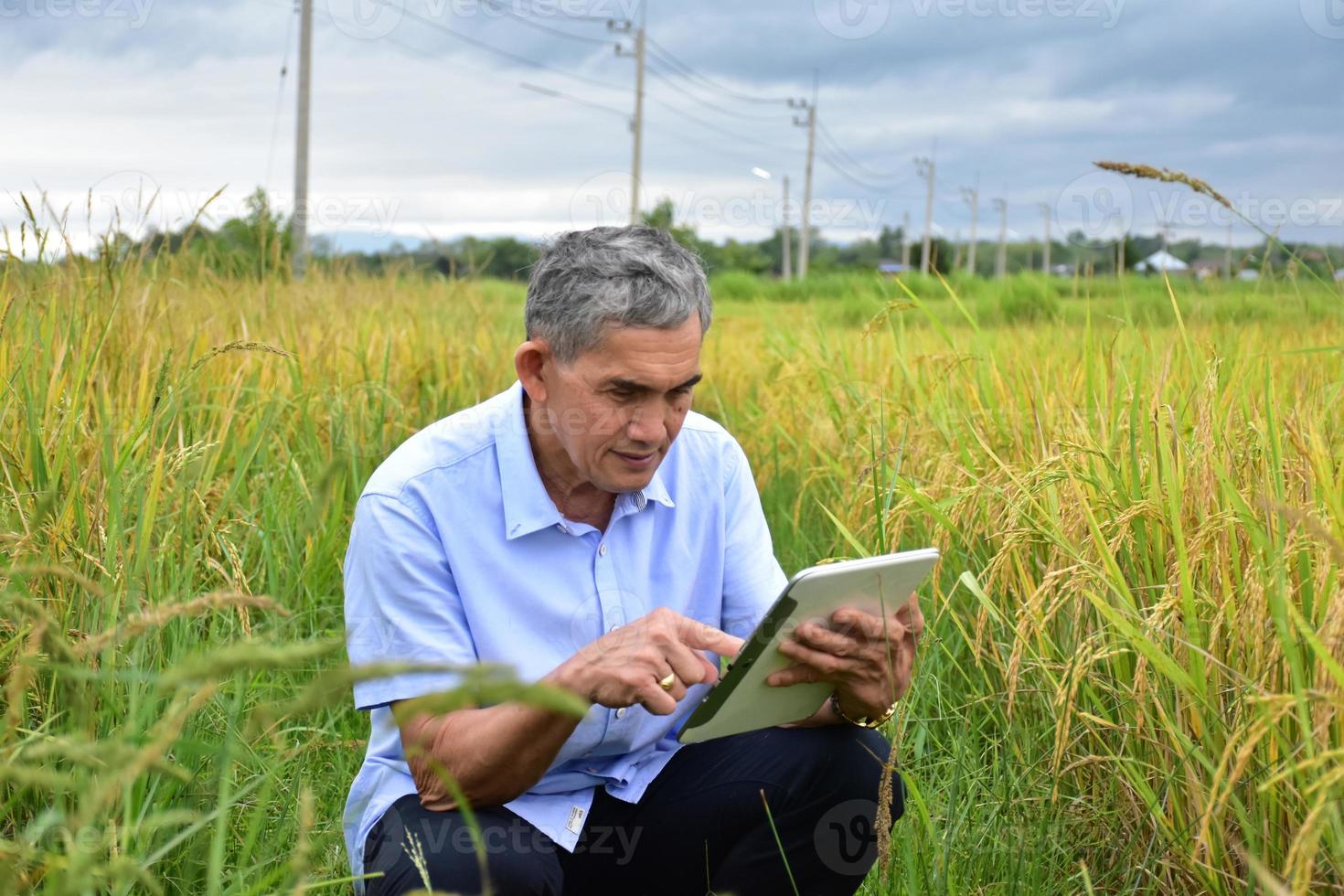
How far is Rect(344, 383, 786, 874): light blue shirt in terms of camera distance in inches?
79.5

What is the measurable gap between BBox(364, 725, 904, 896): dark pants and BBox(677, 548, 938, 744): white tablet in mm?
154

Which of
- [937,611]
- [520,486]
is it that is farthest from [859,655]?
[937,611]

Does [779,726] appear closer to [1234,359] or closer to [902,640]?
[902,640]

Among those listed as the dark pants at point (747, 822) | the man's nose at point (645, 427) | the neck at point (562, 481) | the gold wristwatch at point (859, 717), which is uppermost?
the man's nose at point (645, 427)

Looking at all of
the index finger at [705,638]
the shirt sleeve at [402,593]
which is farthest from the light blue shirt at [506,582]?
the index finger at [705,638]

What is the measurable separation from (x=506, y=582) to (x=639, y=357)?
1.48 ft

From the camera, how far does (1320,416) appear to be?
240 cm

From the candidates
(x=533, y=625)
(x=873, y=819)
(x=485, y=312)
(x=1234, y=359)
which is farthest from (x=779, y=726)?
(x=485, y=312)

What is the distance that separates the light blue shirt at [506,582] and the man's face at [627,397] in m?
0.11

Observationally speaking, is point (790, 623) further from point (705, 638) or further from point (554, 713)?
point (554, 713)

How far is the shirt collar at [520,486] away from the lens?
6.91ft

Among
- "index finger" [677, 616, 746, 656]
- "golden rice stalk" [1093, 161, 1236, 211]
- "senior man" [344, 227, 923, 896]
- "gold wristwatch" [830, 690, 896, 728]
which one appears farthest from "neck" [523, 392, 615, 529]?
"golden rice stalk" [1093, 161, 1236, 211]

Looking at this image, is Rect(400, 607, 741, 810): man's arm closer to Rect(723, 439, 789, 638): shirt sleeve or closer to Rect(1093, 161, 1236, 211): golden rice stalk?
Rect(723, 439, 789, 638): shirt sleeve

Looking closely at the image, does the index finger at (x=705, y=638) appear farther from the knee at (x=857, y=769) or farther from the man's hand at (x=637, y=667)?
the knee at (x=857, y=769)
